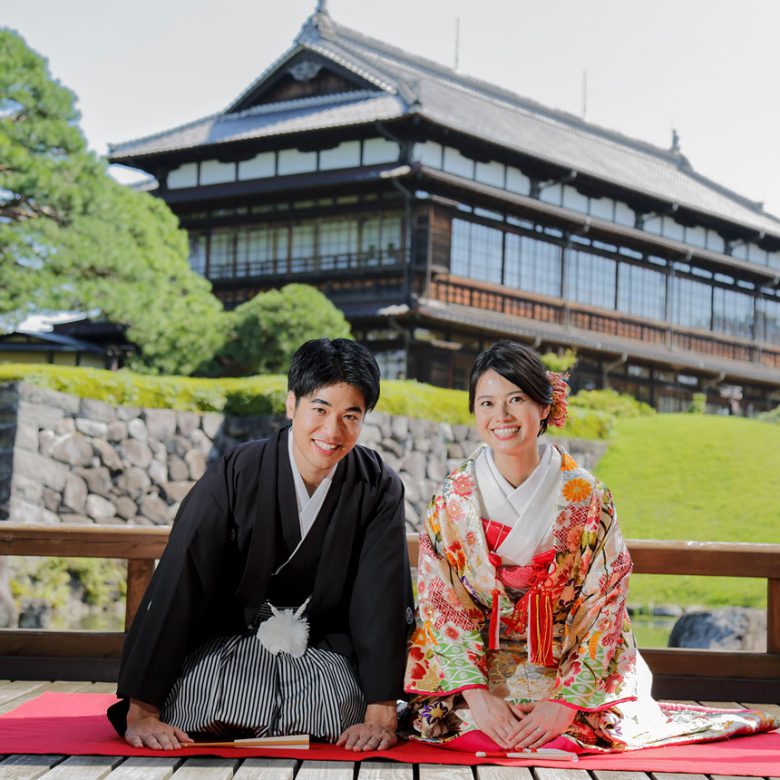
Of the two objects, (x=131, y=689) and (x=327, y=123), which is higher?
(x=327, y=123)

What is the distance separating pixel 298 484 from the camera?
311 centimetres

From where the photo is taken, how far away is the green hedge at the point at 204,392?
37.5ft

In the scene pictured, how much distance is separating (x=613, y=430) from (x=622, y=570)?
1347 cm

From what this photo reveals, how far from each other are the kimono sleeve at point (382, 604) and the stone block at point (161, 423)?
913cm

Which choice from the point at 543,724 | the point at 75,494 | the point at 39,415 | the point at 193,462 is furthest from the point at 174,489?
the point at 543,724

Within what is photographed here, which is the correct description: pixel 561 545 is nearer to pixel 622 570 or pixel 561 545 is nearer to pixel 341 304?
pixel 622 570

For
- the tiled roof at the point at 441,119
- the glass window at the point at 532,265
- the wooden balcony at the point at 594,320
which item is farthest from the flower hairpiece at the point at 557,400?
the glass window at the point at 532,265

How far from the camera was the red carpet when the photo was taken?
2.81 metres

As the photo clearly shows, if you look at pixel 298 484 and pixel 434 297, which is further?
pixel 434 297

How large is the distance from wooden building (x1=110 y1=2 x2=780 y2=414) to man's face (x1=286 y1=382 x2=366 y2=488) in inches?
501

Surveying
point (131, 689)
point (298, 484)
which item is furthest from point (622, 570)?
point (131, 689)

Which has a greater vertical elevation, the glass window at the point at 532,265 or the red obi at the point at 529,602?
the glass window at the point at 532,265

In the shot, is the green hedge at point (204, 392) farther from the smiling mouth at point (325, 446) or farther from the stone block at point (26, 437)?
the smiling mouth at point (325, 446)

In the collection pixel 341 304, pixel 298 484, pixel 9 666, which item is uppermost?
pixel 341 304
